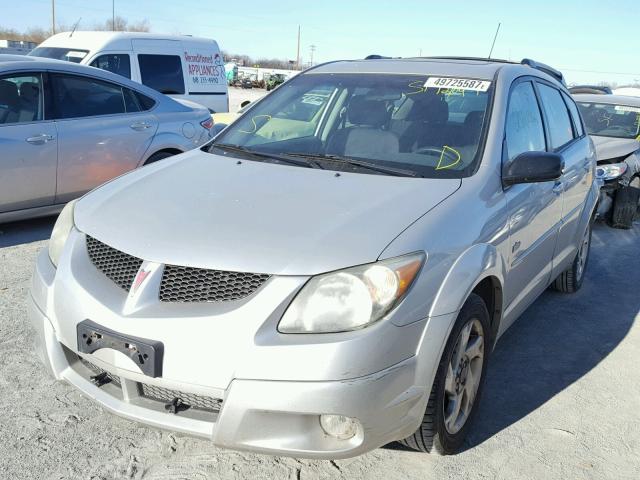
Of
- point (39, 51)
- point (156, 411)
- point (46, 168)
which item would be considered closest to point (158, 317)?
point (156, 411)

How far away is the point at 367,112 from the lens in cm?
369

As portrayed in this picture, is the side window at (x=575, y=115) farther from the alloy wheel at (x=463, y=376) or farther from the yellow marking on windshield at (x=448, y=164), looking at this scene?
the alloy wheel at (x=463, y=376)

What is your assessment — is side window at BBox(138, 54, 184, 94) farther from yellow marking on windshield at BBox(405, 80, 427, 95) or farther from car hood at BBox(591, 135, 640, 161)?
yellow marking on windshield at BBox(405, 80, 427, 95)

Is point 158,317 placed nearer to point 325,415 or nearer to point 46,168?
point 325,415

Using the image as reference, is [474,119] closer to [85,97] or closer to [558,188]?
[558,188]

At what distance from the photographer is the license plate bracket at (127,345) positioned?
7.46 ft

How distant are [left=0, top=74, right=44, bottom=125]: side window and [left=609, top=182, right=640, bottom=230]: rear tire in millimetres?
6247

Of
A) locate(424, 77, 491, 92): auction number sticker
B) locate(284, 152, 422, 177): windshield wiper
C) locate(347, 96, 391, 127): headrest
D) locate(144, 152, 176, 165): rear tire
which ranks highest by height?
locate(424, 77, 491, 92): auction number sticker

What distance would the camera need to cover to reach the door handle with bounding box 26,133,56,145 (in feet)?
18.1

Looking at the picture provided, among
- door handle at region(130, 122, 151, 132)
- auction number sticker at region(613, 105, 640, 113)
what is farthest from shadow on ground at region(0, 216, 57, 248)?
auction number sticker at region(613, 105, 640, 113)

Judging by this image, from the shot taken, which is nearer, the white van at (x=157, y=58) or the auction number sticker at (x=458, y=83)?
the auction number sticker at (x=458, y=83)

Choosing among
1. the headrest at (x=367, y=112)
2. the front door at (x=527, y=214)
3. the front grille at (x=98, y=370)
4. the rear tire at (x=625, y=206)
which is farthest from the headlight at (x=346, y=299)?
the rear tire at (x=625, y=206)

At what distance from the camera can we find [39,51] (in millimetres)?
11352

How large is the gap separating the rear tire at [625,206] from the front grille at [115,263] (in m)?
6.62
